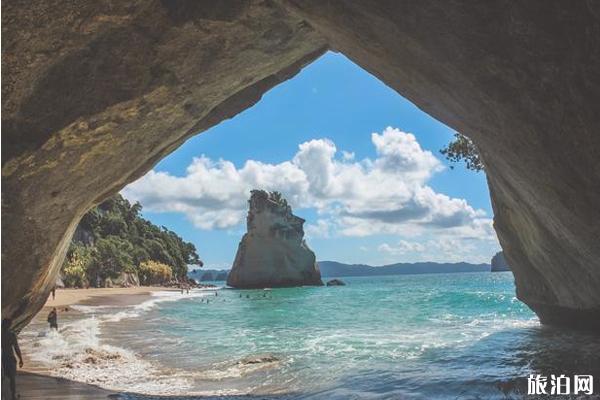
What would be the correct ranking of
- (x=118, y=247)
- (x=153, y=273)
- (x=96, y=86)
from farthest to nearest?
(x=153, y=273)
(x=118, y=247)
(x=96, y=86)

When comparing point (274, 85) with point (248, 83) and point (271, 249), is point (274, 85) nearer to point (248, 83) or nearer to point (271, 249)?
point (248, 83)

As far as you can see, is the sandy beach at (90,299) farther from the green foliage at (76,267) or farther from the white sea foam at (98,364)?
the white sea foam at (98,364)

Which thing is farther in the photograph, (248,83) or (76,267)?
(76,267)

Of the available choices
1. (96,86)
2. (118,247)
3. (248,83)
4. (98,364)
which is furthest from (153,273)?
(96,86)

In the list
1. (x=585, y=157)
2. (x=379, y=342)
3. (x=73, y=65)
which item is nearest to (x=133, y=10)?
(x=73, y=65)

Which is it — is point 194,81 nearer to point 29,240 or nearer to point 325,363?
point 29,240

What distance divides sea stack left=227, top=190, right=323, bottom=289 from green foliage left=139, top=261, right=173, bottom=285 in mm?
A: 12598

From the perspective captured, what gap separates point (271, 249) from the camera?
89.8 m

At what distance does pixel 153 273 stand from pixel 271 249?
20.9 meters

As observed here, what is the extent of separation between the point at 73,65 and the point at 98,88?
0.84 metres

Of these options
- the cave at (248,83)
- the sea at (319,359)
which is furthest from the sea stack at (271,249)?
the cave at (248,83)

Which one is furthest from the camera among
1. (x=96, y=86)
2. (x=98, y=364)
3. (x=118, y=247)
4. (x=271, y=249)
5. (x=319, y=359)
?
(x=271, y=249)

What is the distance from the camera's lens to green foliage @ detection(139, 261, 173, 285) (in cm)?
8512

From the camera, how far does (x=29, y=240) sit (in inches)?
421
